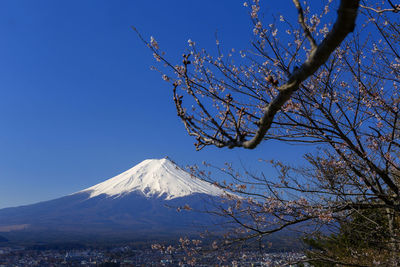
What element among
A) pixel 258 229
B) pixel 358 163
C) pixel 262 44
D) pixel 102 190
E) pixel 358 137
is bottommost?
pixel 258 229

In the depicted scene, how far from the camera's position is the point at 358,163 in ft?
13.6

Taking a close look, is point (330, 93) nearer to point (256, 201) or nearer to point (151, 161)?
point (256, 201)

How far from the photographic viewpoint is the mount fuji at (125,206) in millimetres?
126500

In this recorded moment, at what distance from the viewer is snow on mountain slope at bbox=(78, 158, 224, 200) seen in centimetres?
15775

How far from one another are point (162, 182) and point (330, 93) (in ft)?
554

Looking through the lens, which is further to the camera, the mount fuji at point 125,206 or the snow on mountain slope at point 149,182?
the snow on mountain slope at point 149,182

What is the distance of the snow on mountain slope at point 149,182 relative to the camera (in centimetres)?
15775

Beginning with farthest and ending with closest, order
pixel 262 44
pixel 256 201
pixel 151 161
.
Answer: pixel 151 161 < pixel 256 201 < pixel 262 44

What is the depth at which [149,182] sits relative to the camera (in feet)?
569

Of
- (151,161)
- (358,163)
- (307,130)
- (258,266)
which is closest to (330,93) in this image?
(307,130)

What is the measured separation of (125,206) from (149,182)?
2111cm

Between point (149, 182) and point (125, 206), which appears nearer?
point (125, 206)

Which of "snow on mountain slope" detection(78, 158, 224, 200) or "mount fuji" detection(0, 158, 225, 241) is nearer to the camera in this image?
"mount fuji" detection(0, 158, 225, 241)

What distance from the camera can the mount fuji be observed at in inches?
4980
